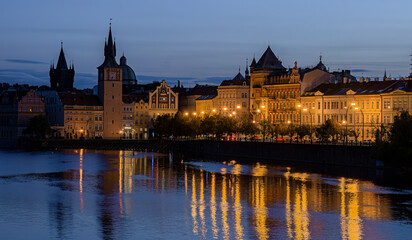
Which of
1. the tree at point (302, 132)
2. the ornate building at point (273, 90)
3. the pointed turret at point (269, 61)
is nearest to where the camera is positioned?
the tree at point (302, 132)

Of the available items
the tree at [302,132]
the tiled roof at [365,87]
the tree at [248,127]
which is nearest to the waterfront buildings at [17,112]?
the tree at [248,127]

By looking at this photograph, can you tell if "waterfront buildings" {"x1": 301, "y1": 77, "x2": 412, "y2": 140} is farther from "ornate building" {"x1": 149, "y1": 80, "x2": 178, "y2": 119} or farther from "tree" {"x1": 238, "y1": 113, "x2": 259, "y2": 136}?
"ornate building" {"x1": 149, "y1": 80, "x2": 178, "y2": 119}

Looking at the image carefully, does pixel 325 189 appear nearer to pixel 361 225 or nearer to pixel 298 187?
pixel 298 187

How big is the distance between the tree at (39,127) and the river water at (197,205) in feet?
226

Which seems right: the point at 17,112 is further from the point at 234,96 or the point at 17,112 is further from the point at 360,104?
the point at 360,104

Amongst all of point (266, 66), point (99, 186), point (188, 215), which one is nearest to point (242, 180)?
point (99, 186)

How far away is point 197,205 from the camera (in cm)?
6600

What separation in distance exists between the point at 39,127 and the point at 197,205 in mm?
105394

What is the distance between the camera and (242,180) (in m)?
84.5

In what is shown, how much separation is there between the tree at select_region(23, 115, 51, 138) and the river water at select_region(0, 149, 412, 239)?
6877 centimetres

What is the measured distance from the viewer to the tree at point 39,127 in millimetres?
166875

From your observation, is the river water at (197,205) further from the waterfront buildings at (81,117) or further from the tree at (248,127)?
the waterfront buildings at (81,117)

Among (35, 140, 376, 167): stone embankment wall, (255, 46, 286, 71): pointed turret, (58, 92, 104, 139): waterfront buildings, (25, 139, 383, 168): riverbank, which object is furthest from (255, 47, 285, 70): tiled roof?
(58, 92, 104, 139): waterfront buildings

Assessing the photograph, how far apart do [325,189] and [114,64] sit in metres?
114
